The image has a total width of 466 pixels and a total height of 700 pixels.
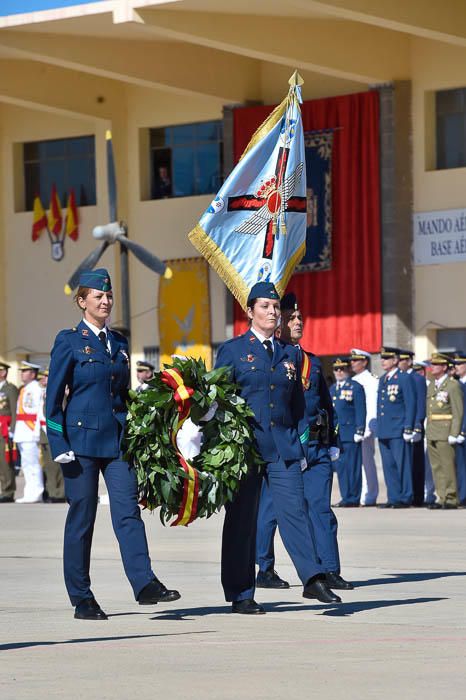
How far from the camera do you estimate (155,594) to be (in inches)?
359

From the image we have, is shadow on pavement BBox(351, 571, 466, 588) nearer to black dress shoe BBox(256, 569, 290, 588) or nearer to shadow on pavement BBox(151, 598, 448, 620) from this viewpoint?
black dress shoe BBox(256, 569, 290, 588)

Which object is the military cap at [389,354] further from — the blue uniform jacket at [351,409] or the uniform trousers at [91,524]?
the uniform trousers at [91,524]

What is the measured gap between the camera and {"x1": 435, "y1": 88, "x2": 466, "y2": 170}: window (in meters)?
28.4

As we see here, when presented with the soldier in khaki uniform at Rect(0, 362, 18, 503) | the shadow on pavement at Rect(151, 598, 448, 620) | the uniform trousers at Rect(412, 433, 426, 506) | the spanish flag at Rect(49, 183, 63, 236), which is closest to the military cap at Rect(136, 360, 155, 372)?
the soldier in khaki uniform at Rect(0, 362, 18, 503)

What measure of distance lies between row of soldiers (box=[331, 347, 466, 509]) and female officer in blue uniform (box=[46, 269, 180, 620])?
11.4 metres

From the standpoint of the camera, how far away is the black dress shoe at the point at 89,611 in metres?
9.18

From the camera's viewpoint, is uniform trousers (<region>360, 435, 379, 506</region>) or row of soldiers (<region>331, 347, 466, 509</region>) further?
uniform trousers (<region>360, 435, 379, 506</region>)

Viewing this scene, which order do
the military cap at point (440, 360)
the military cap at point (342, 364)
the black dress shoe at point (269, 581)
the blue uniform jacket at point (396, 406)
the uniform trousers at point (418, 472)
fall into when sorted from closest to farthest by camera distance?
the black dress shoe at point (269, 581) < the military cap at point (440, 360) < the blue uniform jacket at point (396, 406) < the uniform trousers at point (418, 472) < the military cap at point (342, 364)

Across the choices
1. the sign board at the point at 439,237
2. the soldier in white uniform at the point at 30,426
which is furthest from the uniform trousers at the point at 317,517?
the sign board at the point at 439,237

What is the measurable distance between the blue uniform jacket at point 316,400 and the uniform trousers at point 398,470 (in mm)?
10196

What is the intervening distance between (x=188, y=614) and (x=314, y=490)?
1631 mm

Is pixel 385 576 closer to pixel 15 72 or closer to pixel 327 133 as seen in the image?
pixel 327 133

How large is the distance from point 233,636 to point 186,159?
2474cm

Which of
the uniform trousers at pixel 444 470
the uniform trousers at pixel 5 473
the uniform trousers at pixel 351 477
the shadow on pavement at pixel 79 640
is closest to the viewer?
the shadow on pavement at pixel 79 640
